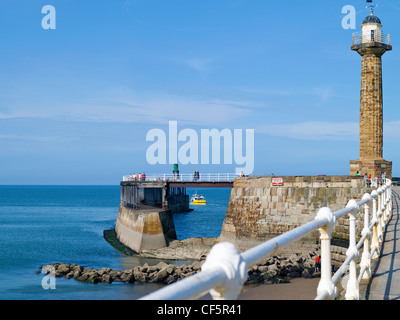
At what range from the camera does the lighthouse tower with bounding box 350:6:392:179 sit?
119ft

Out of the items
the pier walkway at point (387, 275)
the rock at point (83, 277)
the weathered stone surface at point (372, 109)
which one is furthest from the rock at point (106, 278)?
the weathered stone surface at point (372, 109)

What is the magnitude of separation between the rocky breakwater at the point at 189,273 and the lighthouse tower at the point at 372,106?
1510 cm

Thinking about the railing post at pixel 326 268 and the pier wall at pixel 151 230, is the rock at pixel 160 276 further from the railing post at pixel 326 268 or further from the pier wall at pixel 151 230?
the railing post at pixel 326 268

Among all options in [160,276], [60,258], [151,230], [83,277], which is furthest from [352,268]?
[60,258]

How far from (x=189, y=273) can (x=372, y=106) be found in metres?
21.2

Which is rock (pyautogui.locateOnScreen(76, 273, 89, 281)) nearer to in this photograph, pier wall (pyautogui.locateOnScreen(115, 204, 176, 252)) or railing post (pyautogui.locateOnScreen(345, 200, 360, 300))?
pier wall (pyautogui.locateOnScreen(115, 204, 176, 252))

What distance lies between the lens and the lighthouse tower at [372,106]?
3628 centimetres

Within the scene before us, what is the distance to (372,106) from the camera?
1431 inches

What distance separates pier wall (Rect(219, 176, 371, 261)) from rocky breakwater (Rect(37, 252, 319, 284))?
221cm

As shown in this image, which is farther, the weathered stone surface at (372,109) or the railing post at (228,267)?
the weathered stone surface at (372,109)

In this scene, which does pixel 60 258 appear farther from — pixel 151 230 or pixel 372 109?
pixel 372 109

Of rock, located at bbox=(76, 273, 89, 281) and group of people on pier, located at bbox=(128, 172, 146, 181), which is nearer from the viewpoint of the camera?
rock, located at bbox=(76, 273, 89, 281)

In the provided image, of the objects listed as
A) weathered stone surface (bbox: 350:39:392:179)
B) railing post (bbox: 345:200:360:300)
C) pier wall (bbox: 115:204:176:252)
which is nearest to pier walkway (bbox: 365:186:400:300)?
railing post (bbox: 345:200:360:300)

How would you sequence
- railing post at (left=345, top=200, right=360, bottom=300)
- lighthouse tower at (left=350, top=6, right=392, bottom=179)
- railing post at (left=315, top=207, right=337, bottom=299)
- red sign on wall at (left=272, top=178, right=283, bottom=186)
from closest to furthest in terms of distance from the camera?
railing post at (left=315, top=207, right=337, bottom=299), railing post at (left=345, top=200, right=360, bottom=300), red sign on wall at (left=272, top=178, right=283, bottom=186), lighthouse tower at (left=350, top=6, right=392, bottom=179)
